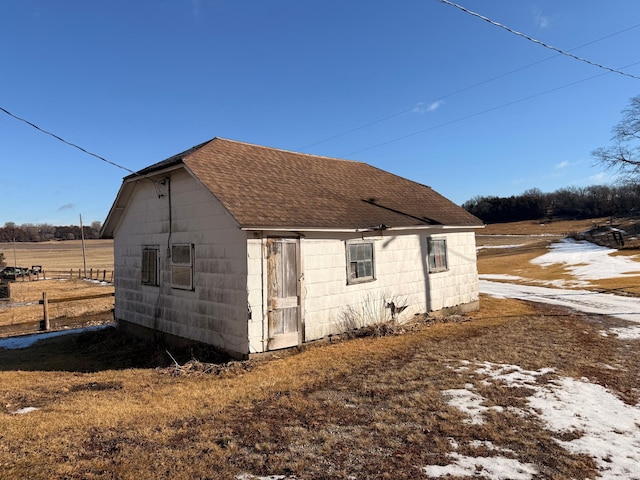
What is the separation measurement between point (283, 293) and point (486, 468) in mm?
5883

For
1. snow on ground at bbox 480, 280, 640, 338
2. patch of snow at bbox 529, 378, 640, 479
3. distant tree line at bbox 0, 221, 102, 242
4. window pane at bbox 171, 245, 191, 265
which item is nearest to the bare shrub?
window pane at bbox 171, 245, 191, 265

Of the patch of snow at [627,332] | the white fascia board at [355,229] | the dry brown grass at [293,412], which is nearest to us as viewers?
the dry brown grass at [293,412]

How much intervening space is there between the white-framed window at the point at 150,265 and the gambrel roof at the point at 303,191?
2204 millimetres

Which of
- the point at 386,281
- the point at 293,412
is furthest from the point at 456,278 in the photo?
the point at 293,412

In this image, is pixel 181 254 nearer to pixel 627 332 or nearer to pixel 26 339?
pixel 26 339

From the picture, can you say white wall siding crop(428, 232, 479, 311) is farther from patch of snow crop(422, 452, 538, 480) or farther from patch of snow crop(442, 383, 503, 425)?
patch of snow crop(422, 452, 538, 480)

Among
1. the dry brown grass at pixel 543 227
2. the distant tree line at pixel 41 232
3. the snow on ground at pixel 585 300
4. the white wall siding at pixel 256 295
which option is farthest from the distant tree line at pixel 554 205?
the distant tree line at pixel 41 232

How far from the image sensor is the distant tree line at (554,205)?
92500 millimetres

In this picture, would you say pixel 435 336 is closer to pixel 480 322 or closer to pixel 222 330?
pixel 480 322

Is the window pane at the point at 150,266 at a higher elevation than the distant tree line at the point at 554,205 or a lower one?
lower

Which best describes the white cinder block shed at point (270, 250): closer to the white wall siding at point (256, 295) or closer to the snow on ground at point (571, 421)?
the white wall siding at point (256, 295)

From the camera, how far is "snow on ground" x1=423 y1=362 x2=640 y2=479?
425 centimetres

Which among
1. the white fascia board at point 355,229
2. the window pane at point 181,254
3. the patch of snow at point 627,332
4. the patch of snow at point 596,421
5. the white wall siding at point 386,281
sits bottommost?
the patch of snow at point 627,332

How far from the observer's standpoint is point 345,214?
1139 cm
